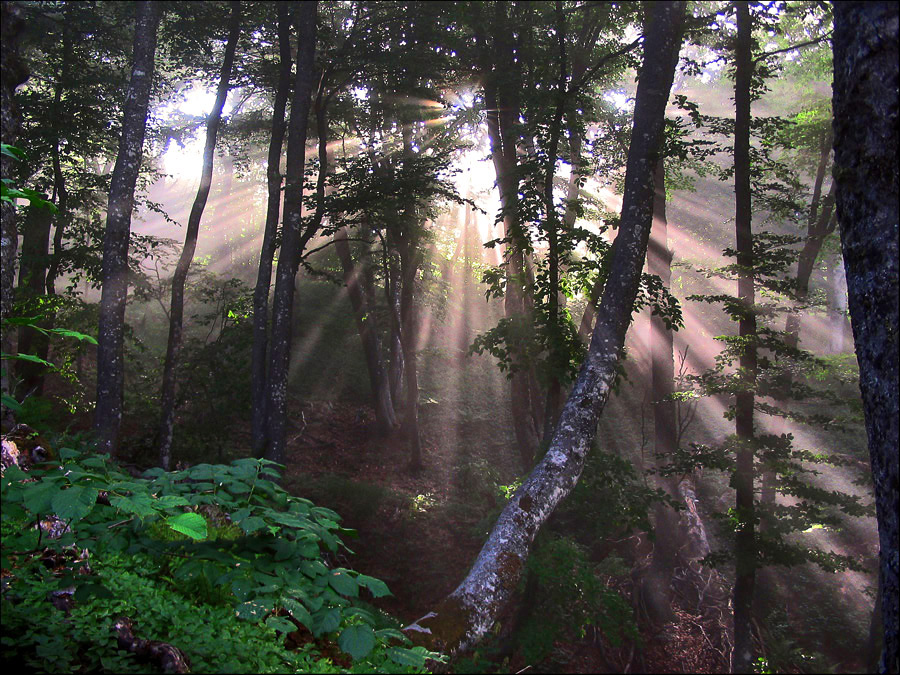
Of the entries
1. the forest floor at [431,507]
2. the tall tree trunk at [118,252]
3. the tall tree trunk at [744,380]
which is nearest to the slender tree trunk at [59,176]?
the tall tree trunk at [118,252]

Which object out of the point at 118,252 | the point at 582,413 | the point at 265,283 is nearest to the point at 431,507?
the point at 265,283

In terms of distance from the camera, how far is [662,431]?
12516mm

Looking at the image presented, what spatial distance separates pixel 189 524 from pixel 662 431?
38.6ft

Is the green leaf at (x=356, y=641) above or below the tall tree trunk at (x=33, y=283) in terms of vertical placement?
below

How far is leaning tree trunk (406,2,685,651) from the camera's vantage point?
5336 mm

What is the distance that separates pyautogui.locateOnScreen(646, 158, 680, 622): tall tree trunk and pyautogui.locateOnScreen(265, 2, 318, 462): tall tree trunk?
282 inches

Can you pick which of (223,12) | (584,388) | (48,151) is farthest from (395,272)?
(584,388)

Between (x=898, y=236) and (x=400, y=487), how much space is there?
44.4ft

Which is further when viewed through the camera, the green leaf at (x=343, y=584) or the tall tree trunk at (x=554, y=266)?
the tall tree trunk at (x=554, y=266)

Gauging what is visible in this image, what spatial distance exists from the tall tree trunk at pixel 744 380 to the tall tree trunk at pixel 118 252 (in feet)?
33.7

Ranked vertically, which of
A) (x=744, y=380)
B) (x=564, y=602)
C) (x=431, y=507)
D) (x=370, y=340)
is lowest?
(x=564, y=602)

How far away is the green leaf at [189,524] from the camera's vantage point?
2.28 metres

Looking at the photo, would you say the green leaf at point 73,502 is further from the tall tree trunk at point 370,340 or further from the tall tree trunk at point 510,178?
the tall tree trunk at point 370,340

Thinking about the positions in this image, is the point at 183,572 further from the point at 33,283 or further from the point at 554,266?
the point at 33,283
